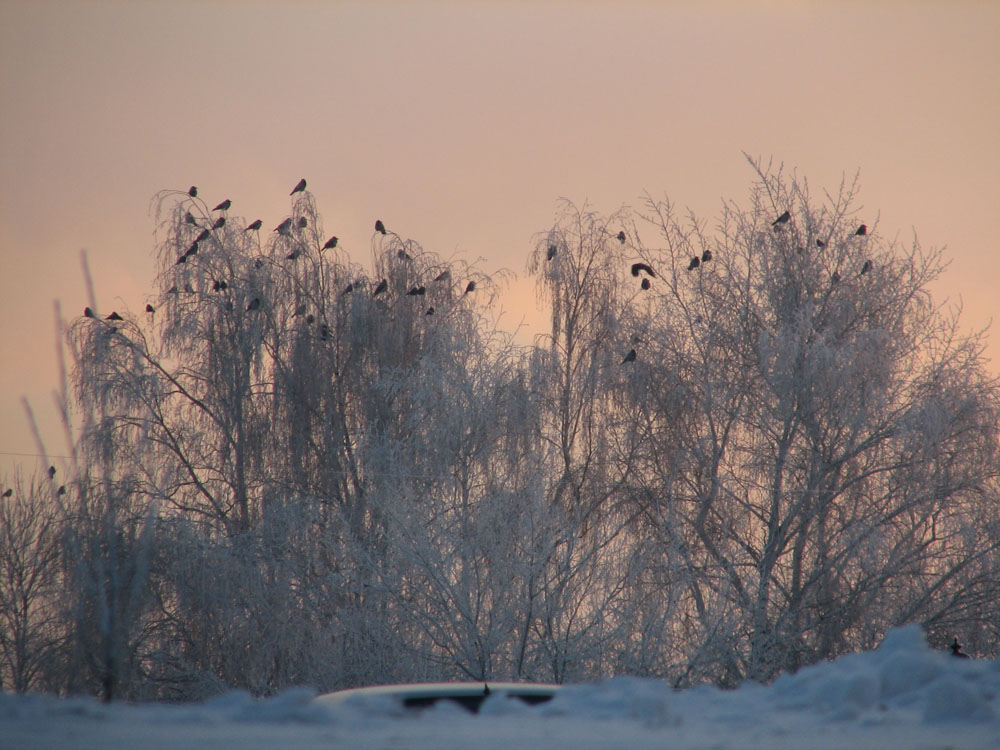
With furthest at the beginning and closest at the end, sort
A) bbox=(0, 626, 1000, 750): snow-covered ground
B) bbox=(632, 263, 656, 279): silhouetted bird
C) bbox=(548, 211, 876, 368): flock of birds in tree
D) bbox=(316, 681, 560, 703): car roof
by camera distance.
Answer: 1. bbox=(632, 263, 656, 279): silhouetted bird
2. bbox=(548, 211, 876, 368): flock of birds in tree
3. bbox=(316, 681, 560, 703): car roof
4. bbox=(0, 626, 1000, 750): snow-covered ground

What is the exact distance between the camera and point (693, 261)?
43.7 ft

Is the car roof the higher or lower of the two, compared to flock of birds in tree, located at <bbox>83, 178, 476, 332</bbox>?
lower

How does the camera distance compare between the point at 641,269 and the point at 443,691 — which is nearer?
the point at 443,691

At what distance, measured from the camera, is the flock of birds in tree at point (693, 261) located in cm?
1270

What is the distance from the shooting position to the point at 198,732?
9.87 ft

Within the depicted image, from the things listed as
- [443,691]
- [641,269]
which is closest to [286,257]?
[641,269]

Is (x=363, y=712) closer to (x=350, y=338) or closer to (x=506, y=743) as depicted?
(x=506, y=743)

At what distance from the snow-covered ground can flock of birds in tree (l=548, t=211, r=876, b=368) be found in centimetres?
927

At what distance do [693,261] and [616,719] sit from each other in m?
10.6

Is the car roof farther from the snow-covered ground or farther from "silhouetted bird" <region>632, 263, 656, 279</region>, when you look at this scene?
"silhouetted bird" <region>632, 263, 656, 279</region>

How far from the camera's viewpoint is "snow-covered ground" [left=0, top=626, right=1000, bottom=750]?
292 cm

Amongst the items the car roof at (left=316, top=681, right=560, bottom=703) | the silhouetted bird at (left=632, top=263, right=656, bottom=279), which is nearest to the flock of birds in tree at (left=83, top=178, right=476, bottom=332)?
the silhouetted bird at (left=632, top=263, right=656, bottom=279)

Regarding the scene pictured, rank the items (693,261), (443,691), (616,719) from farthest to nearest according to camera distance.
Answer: (693,261) < (443,691) < (616,719)

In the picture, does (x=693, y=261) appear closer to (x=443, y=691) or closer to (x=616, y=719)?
(x=443, y=691)
